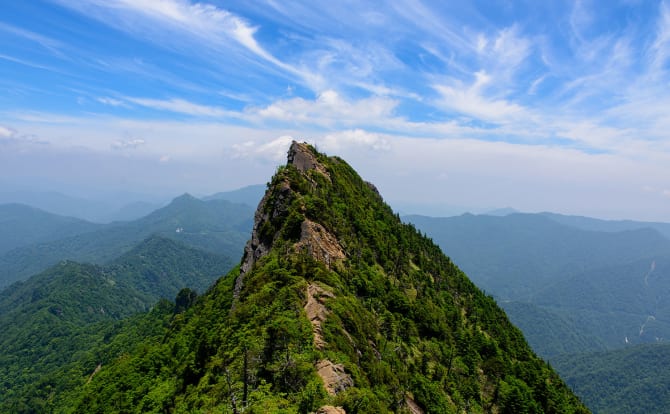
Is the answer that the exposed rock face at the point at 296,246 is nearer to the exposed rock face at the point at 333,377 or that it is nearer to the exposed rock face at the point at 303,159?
the exposed rock face at the point at 303,159

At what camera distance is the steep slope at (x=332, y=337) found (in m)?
25.6

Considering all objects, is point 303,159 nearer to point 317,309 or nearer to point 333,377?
point 317,309

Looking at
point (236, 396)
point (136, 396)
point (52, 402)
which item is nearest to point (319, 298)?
point (236, 396)

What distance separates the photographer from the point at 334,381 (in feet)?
80.9

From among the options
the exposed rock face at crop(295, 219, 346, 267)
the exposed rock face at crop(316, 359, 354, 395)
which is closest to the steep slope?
the exposed rock face at crop(316, 359, 354, 395)

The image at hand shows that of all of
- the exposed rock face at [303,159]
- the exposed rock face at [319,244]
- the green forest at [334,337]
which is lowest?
the green forest at [334,337]

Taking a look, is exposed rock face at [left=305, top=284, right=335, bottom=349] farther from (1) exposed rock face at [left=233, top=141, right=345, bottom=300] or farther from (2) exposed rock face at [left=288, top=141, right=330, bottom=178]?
(2) exposed rock face at [left=288, top=141, right=330, bottom=178]

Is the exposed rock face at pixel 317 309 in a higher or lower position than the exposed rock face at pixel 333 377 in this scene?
higher

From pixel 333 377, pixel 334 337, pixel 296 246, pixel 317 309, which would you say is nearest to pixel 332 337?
pixel 334 337

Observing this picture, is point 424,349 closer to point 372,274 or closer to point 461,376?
point 461,376

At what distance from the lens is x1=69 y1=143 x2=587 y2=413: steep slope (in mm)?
25594

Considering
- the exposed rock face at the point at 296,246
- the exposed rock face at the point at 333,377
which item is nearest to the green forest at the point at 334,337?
the exposed rock face at the point at 333,377

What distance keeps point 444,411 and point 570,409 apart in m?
40.1

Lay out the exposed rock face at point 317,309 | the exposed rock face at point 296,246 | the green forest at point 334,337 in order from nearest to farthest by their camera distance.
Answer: the green forest at point 334,337 < the exposed rock face at point 317,309 < the exposed rock face at point 296,246
